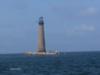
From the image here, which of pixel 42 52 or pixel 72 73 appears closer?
pixel 72 73

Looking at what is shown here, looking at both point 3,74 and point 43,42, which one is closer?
point 3,74

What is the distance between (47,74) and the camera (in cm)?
8194

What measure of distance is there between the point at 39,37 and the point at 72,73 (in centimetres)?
8013

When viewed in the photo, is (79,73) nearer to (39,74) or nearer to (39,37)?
(39,74)

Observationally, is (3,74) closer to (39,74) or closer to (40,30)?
(39,74)

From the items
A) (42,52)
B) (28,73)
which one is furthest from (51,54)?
(28,73)

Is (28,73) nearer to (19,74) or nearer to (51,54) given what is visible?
(19,74)

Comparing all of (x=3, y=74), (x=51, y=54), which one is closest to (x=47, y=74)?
(x=3, y=74)

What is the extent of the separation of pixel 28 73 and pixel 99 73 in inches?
440

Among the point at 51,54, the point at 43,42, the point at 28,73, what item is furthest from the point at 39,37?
the point at 28,73

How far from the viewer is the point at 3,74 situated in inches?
3184

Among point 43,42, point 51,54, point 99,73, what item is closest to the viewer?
point 99,73

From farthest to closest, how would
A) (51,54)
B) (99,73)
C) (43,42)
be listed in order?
(51,54)
(43,42)
(99,73)

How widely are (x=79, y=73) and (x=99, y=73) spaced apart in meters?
3.72
